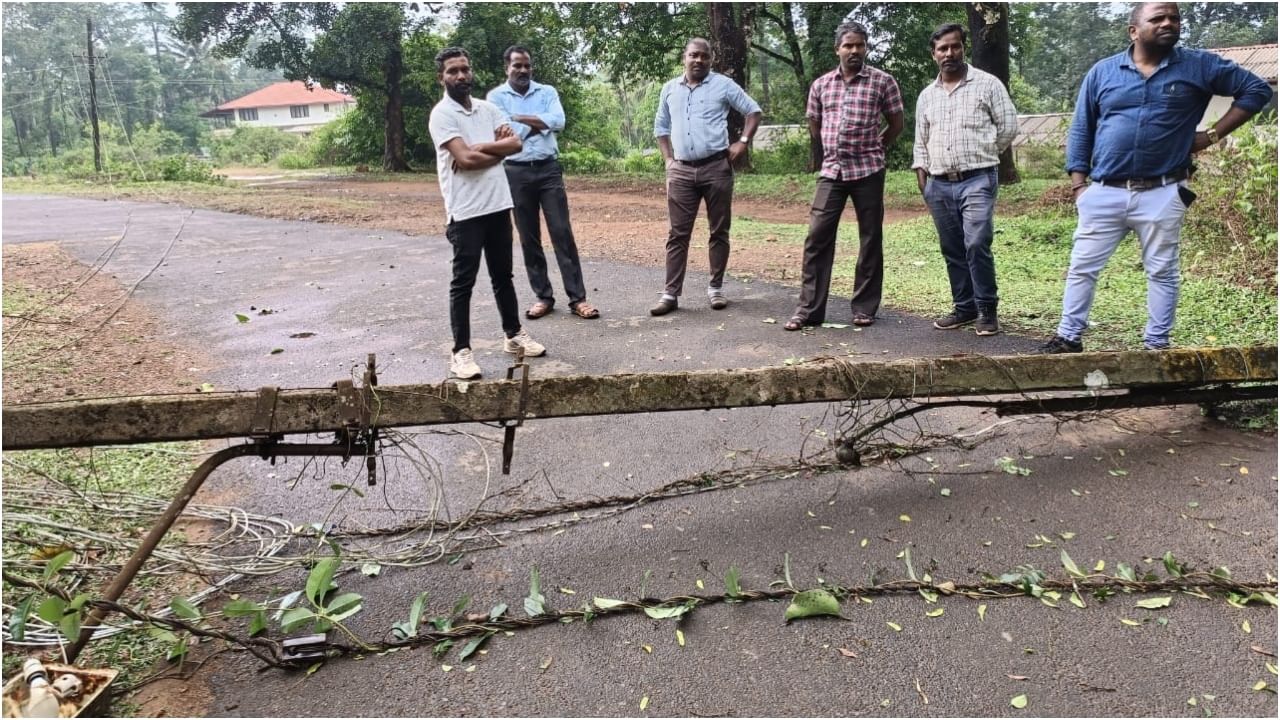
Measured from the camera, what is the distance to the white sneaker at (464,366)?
17.1 feet

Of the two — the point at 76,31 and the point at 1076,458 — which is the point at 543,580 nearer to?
the point at 1076,458

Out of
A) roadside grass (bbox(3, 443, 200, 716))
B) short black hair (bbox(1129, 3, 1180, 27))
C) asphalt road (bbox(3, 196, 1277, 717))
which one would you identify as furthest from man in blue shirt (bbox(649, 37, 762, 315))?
roadside grass (bbox(3, 443, 200, 716))

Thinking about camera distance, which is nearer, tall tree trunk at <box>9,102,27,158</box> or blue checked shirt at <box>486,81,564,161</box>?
blue checked shirt at <box>486,81,564,161</box>

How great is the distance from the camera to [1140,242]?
4781mm

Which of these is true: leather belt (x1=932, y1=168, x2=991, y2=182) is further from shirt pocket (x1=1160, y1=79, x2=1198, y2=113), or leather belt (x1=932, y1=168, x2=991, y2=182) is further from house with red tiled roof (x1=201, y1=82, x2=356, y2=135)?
house with red tiled roof (x1=201, y1=82, x2=356, y2=135)

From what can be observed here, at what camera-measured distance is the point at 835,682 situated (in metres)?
2.52

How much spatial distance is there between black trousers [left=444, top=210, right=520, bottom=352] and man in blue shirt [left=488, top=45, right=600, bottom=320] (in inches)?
44.1

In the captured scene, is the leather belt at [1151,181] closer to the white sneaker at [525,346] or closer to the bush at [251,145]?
the white sneaker at [525,346]

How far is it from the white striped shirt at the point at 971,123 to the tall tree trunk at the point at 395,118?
26.5 meters

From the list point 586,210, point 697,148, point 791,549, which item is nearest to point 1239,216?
point 697,148

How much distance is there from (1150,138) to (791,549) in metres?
3.19

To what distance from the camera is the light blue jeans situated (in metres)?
4.62

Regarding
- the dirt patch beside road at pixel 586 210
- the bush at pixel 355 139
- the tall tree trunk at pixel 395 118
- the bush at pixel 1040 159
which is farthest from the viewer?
the bush at pixel 355 139

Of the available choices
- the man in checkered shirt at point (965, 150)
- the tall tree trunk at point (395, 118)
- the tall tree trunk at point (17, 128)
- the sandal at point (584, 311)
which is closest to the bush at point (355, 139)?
the tall tree trunk at point (395, 118)
